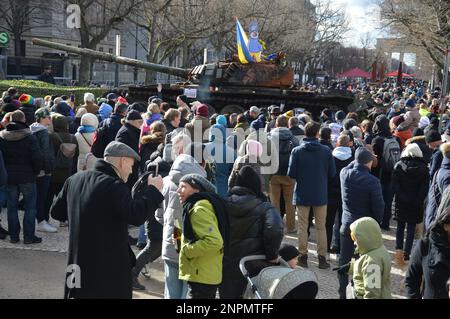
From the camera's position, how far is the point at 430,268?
4.31 metres

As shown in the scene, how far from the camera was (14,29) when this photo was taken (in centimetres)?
4356

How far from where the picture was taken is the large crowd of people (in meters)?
4.34

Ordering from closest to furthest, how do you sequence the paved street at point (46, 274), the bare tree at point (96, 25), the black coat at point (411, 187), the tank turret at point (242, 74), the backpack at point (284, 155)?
the paved street at point (46, 274) → the black coat at point (411, 187) → the backpack at point (284, 155) → the tank turret at point (242, 74) → the bare tree at point (96, 25)

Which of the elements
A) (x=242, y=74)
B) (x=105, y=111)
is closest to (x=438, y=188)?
(x=105, y=111)

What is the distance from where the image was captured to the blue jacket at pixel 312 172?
758 cm

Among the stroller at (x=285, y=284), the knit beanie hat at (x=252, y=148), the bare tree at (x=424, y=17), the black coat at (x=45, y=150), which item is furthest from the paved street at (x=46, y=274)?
→ the bare tree at (x=424, y=17)

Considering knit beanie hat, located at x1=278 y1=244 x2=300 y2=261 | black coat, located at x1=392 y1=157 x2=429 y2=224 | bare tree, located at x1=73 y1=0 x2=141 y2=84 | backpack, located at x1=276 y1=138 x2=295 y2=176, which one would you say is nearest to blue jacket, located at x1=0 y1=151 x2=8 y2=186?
backpack, located at x1=276 y1=138 x2=295 y2=176

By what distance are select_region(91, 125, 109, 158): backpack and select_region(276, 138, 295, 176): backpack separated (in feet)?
8.36

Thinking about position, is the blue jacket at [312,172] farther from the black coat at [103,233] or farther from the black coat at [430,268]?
the black coat at [103,233]

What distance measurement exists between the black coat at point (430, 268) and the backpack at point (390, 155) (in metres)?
5.07

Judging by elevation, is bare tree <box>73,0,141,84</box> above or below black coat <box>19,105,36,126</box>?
above

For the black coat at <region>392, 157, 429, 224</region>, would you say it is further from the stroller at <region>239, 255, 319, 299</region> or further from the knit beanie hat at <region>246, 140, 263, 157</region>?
the stroller at <region>239, 255, 319, 299</region>

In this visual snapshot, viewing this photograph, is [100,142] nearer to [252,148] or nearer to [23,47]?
[252,148]
